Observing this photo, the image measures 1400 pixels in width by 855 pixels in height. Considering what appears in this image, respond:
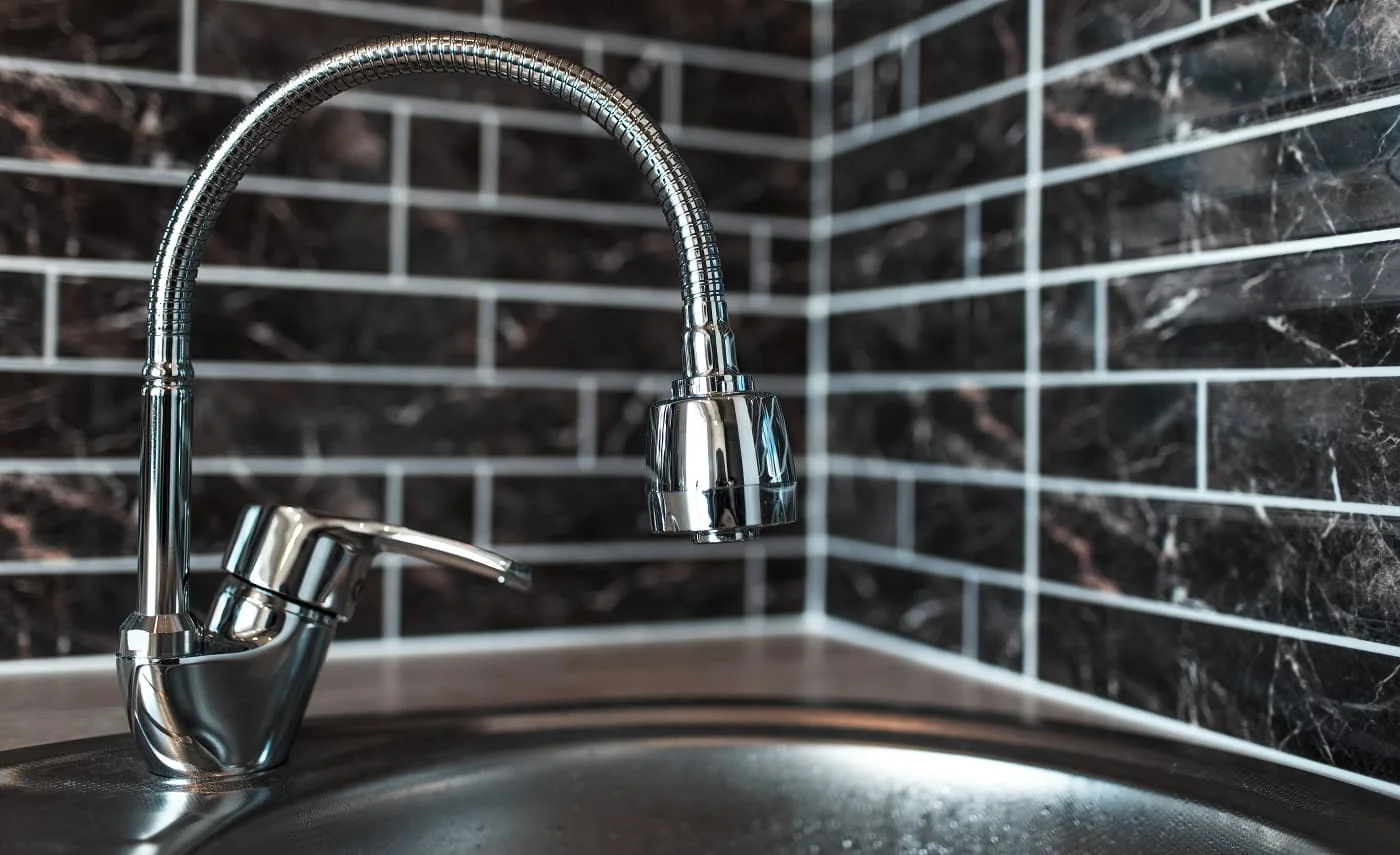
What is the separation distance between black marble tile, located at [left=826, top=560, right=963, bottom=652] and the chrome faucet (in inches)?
18.4

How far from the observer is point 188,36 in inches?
38.9

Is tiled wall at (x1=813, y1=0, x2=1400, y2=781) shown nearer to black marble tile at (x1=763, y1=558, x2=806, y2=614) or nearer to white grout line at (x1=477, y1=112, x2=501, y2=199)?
black marble tile at (x1=763, y1=558, x2=806, y2=614)

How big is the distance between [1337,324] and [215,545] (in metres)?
0.85

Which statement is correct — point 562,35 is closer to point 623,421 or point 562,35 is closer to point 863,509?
point 623,421

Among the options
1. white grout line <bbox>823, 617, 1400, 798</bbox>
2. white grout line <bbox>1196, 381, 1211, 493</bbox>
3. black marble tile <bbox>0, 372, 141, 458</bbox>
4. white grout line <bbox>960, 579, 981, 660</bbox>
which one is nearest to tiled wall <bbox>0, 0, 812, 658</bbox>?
black marble tile <bbox>0, 372, 141, 458</bbox>

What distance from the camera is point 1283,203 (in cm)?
74

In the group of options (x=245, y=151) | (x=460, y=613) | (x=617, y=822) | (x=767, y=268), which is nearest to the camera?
(x=245, y=151)

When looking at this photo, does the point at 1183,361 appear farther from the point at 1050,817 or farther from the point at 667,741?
the point at 667,741

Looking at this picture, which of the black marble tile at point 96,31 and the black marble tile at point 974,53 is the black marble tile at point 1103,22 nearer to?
the black marble tile at point 974,53

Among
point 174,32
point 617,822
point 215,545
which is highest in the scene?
point 174,32

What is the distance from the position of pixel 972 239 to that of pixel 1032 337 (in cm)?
12

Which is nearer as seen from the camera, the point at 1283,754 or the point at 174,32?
the point at 1283,754

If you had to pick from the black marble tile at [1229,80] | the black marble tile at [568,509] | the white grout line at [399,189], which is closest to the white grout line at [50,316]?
the white grout line at [399,189]

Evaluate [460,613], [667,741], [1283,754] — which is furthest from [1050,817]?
[460,613]
